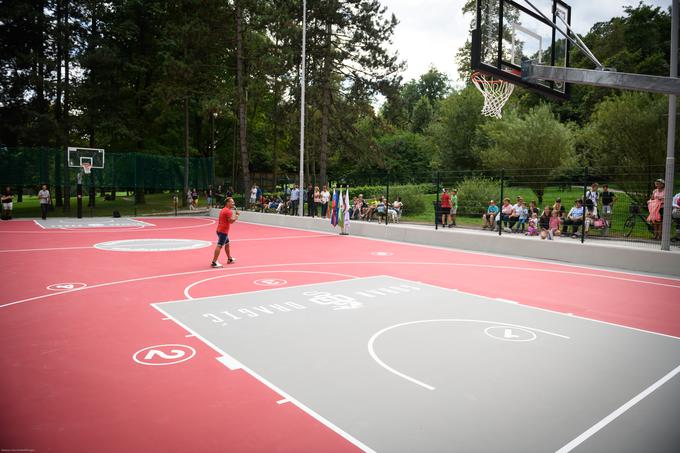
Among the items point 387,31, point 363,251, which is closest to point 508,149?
point 387,31

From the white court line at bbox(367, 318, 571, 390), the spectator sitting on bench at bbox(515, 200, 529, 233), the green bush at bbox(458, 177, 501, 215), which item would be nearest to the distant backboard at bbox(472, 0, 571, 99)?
the white court line at bbox(367, 318, 571, 390)

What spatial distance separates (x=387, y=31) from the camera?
30.7 m

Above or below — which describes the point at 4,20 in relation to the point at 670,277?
above

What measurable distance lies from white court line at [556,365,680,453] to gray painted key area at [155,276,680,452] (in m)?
0.05

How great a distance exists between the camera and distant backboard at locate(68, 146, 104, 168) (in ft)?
87.5

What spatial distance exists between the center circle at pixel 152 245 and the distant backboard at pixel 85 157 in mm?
12571

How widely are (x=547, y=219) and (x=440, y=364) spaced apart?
12951 millimetres

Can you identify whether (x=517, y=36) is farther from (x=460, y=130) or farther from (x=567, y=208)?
(x=460, y=130)

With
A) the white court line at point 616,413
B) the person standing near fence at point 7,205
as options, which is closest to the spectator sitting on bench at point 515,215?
the white court line at point 616,413

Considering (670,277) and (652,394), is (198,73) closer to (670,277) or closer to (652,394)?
(670,277)

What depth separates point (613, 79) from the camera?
5.62 m

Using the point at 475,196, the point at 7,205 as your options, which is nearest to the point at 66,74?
the point at 7,205

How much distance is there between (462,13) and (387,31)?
24744 mm

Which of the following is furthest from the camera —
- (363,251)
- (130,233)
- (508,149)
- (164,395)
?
(508,149)
